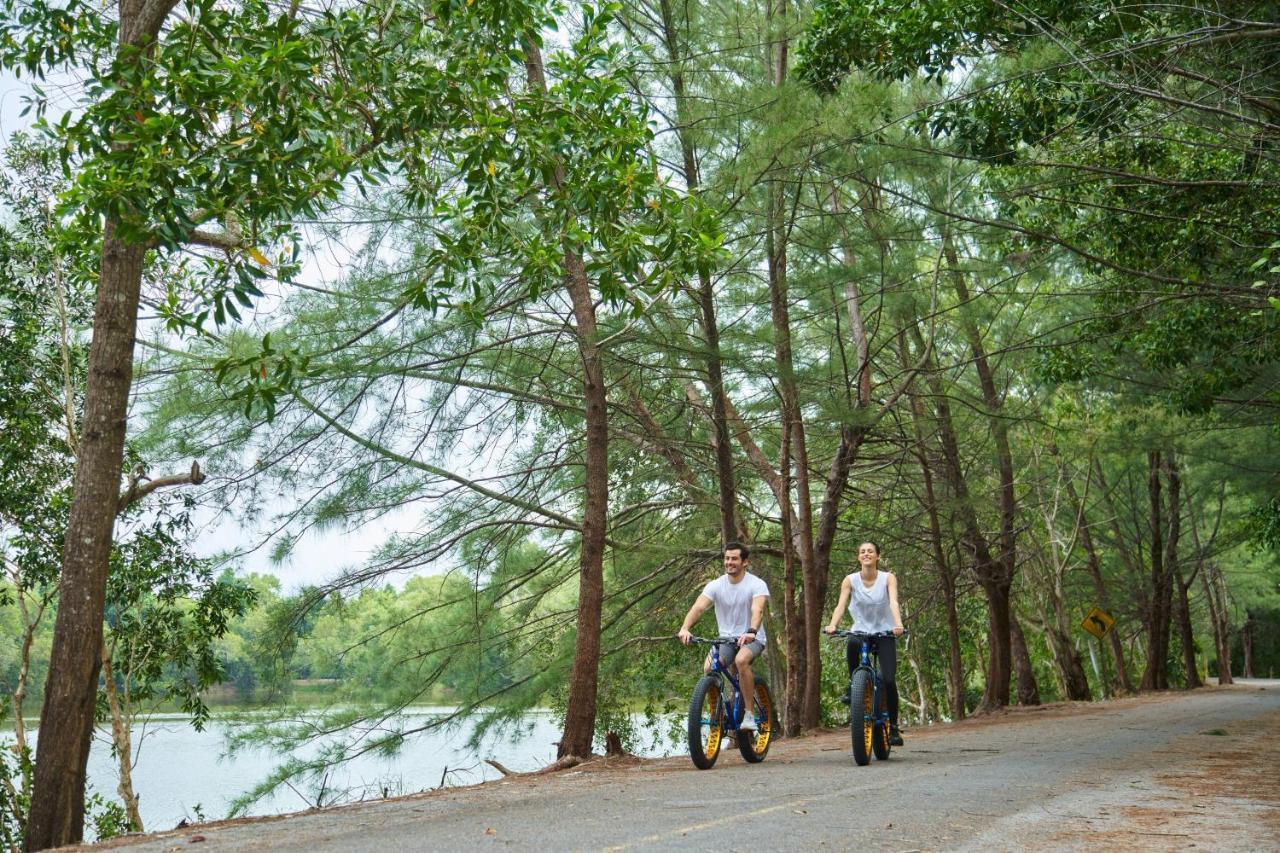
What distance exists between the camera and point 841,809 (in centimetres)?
649

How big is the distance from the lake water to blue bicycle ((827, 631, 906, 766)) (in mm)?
4228

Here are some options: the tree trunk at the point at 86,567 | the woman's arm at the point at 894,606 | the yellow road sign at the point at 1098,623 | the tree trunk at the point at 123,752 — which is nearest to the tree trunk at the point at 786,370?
the woman's arm at the point at 894,606

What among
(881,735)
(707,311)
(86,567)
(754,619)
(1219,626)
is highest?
(707,311)

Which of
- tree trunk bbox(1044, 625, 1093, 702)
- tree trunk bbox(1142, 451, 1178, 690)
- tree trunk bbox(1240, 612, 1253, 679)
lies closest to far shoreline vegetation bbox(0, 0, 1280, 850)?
tree trunk bbox(1044, 625, 1093, 702)

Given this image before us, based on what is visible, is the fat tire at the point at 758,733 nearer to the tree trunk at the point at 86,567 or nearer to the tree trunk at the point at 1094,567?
the tree trunk at the point at 86,567

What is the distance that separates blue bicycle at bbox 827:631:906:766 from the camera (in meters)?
9.09

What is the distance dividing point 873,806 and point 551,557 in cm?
985

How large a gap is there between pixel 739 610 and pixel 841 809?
3.01 metres

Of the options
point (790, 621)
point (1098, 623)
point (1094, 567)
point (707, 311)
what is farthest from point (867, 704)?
point (1094, 567)

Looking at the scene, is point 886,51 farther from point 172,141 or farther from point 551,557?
point 551,557

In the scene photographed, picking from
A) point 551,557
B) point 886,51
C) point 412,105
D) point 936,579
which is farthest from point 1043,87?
point 936,579

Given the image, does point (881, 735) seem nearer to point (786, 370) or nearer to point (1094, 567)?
point (786, 370)

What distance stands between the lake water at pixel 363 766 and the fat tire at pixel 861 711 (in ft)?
13.9

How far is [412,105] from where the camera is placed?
25.8ft
